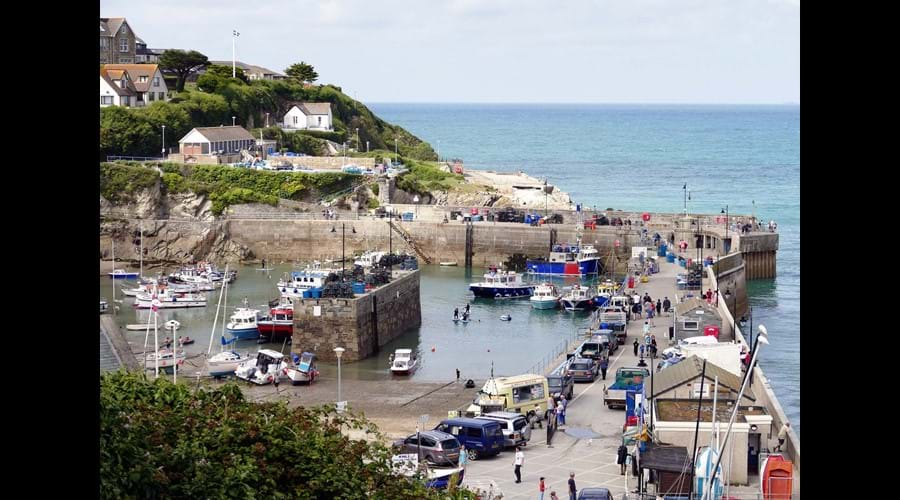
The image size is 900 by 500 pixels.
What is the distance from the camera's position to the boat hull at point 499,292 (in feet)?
142

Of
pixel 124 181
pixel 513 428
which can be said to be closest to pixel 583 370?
A: pixel 513 428

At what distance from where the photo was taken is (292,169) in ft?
202

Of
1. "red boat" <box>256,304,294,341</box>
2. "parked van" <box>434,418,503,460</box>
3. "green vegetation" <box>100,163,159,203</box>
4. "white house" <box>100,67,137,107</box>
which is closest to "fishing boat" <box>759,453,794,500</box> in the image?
"parked van" <box>434,418,503,460</box>

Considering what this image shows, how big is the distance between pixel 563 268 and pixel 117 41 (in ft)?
144

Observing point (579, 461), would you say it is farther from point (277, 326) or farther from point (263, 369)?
point (277, 326)

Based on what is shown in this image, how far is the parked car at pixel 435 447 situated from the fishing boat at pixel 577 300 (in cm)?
2189

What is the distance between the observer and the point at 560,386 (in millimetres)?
23469

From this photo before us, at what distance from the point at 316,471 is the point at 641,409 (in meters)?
9.73

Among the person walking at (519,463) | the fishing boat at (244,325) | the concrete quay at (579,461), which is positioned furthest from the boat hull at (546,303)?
the person walking at (519,463)

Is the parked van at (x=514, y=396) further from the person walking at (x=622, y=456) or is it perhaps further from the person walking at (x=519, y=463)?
the person walking at (x=622, y=456)

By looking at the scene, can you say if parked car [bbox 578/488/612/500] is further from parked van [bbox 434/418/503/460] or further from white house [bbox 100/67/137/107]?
white house [bbox 100/67/137/107]
